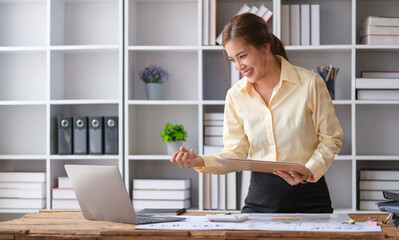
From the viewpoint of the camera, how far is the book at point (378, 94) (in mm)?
3302

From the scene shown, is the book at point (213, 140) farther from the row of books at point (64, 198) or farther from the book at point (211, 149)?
the row of books at point (64, 198)

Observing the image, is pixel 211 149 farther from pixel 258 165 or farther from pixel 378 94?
pixel 258 165

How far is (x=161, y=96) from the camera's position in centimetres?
362

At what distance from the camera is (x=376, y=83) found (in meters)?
3.30

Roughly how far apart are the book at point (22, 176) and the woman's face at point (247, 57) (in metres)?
1.98

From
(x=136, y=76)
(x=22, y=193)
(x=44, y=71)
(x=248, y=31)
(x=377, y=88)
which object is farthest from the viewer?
(x=44, y=71)

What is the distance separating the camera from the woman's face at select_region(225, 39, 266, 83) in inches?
79.2

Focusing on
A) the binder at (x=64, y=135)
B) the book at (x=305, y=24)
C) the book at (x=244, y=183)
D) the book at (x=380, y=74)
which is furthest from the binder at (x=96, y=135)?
the book at (x=380, y=74)

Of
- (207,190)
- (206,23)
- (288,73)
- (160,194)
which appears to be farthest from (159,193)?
(288,73)

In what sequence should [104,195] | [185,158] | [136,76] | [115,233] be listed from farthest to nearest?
[136,76], [185,158], [104,195], [115,233]

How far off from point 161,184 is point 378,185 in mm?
1405

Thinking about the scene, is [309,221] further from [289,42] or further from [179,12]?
[179,12]

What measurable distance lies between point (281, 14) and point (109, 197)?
2049 millimetres

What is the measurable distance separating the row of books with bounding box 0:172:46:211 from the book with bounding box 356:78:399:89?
7.11ft
